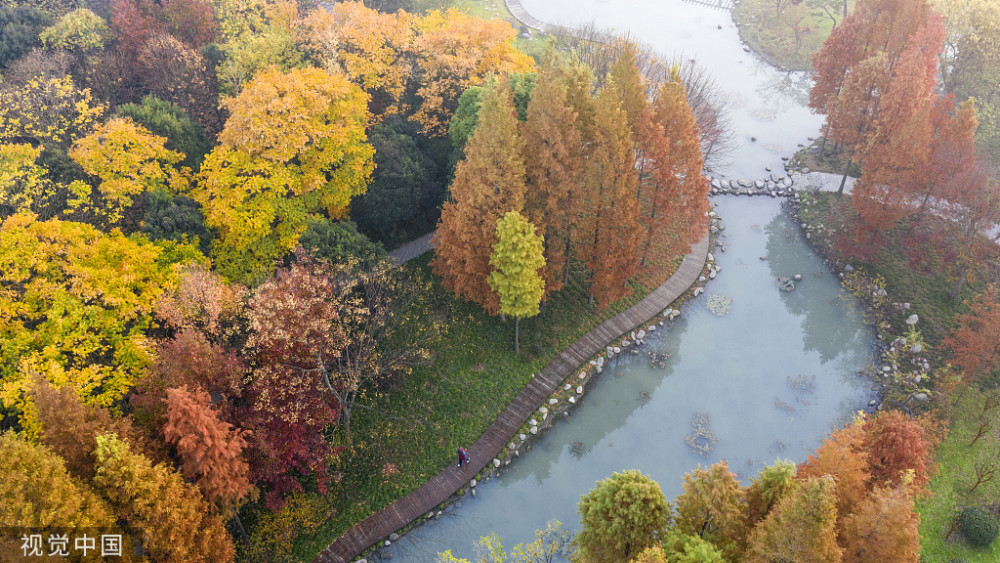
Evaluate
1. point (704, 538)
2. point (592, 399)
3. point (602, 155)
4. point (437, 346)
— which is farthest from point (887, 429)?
point (437, 346)

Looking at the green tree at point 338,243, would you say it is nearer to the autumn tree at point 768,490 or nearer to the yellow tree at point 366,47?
the yellow tree at point 366,47

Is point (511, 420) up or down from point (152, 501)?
down

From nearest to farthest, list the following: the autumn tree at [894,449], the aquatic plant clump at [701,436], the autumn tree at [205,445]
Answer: the autumn tree at [205,445] < the autumn tree at [894,449] < the aquatic plant clump at [701,436]

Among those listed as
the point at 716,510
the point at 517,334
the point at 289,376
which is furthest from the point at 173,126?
the point at 716,510

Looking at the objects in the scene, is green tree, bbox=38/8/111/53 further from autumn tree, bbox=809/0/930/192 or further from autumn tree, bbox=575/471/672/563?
autumn tree, bbox=809/0/930/192

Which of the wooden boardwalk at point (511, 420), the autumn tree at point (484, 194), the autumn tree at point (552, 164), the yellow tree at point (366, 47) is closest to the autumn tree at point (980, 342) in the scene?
the wooden boardwalk at point (511, 420)

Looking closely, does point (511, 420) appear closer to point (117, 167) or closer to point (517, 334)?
point (517, 334)

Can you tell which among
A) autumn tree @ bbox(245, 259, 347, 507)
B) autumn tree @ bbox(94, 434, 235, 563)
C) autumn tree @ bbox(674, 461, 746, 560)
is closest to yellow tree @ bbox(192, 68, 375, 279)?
autumn tree @ bbox(245, 259, 347, 507)
